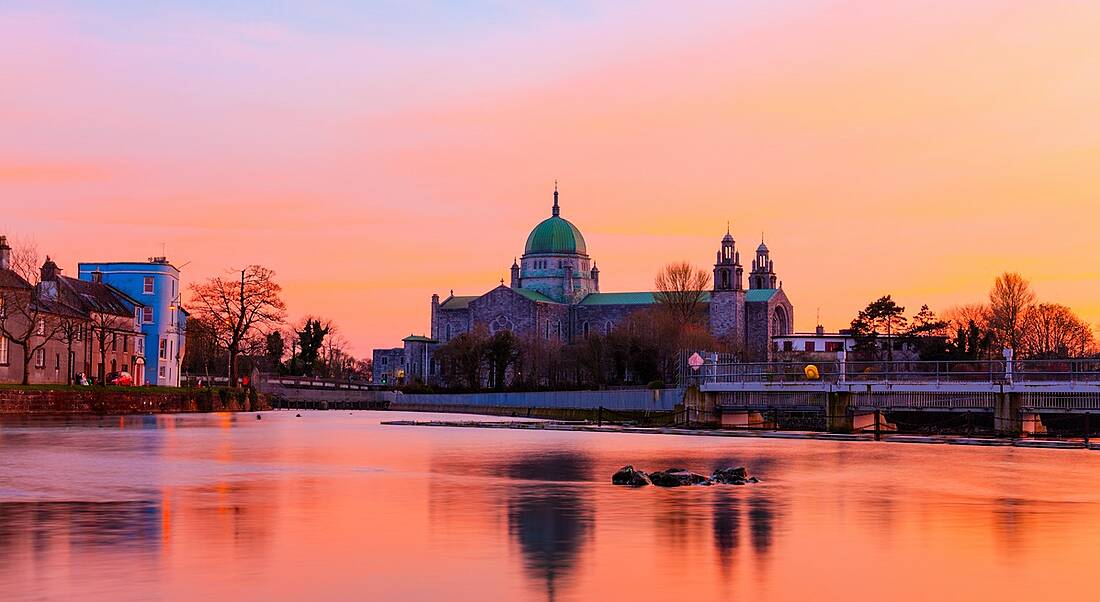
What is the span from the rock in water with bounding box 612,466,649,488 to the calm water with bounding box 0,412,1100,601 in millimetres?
306

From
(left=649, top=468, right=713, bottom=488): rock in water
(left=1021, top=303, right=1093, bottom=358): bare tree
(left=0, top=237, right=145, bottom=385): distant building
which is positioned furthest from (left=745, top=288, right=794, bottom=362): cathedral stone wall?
(left=649, top=468, right=713, bottom=488): rock in water

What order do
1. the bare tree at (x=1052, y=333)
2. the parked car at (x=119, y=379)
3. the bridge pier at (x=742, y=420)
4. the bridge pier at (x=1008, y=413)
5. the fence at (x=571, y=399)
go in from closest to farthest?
1. the bridge pier at (x=1008, y=413)
2. the bridge pier at (x=742, y=420)
3. the fence at (x=571, y=399)
4. the parked car at (x=119, y=379)
5. the bare tree at (x=1052, y=333)

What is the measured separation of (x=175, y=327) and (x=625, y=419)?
46330 mm

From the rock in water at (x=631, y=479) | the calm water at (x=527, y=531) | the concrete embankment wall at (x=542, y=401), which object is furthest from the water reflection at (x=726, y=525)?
the concrete embankment wall at (x=542, y=401)

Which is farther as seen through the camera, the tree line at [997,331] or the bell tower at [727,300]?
the bell tower at [727,300]

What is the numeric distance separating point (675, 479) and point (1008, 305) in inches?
4585

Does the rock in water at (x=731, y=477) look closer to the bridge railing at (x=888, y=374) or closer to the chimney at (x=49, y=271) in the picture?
the bridge railing at (x=888, y=374)

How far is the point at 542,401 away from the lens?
105 metres

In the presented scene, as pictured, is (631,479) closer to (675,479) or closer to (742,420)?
(675,479)

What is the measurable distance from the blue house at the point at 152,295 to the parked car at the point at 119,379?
11.3 meters

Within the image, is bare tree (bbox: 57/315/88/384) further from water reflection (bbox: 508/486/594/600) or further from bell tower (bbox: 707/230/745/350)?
bell tower (bbox: 707/230/745/350)

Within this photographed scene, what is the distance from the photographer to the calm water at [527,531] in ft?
47.0

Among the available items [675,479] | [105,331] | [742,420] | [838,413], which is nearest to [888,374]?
[838,413]

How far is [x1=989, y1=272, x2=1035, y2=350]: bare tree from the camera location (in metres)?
133
